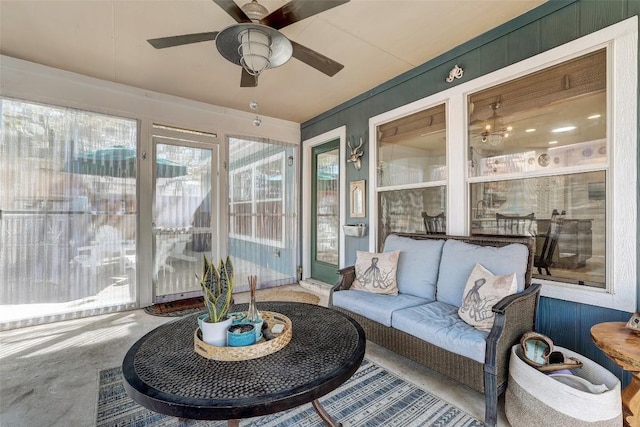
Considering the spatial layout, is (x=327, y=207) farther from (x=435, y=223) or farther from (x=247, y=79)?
(x=247, y=79)

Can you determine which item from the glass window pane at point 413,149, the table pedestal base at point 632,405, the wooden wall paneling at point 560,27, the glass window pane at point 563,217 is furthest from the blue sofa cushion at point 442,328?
the wooden wall paneling at point 560,27

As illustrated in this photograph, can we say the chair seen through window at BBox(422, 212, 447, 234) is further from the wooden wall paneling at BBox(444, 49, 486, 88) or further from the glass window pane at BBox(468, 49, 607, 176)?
the wooden wall paneling at BBox(444, 49, 486, 88)

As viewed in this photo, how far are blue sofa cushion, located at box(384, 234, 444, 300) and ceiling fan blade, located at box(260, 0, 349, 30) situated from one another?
2.06 metres

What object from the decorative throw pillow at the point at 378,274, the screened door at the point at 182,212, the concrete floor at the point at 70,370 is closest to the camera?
the concrete floor at the point at 70,370

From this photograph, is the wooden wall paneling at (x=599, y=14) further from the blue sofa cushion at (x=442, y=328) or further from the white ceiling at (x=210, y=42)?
the blue sofa cushion at (x=442, y=328)

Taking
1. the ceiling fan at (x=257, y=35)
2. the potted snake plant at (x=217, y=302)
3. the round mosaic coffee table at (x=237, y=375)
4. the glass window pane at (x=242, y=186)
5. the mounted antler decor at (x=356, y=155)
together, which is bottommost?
the round mosaic coffee table at (x=237, y=375)

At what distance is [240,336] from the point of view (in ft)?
4.59

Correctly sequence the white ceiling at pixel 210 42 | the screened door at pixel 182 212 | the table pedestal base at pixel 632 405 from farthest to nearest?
1. the screened door at pixel 182 212
2. the white ceiling at pixel 210 42
3. the table pedestal base at pixel 632 405

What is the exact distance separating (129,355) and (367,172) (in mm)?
3216

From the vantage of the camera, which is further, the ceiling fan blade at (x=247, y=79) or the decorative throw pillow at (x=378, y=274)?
A: the decorative throw pillow at (x=378, y=274)

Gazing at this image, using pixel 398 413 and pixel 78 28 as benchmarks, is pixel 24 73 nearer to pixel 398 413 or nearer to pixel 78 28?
pixel 78 28

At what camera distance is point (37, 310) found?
10.3ft

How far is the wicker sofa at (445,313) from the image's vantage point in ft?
5.59

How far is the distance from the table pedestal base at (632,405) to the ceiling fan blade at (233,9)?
296 centimetres
